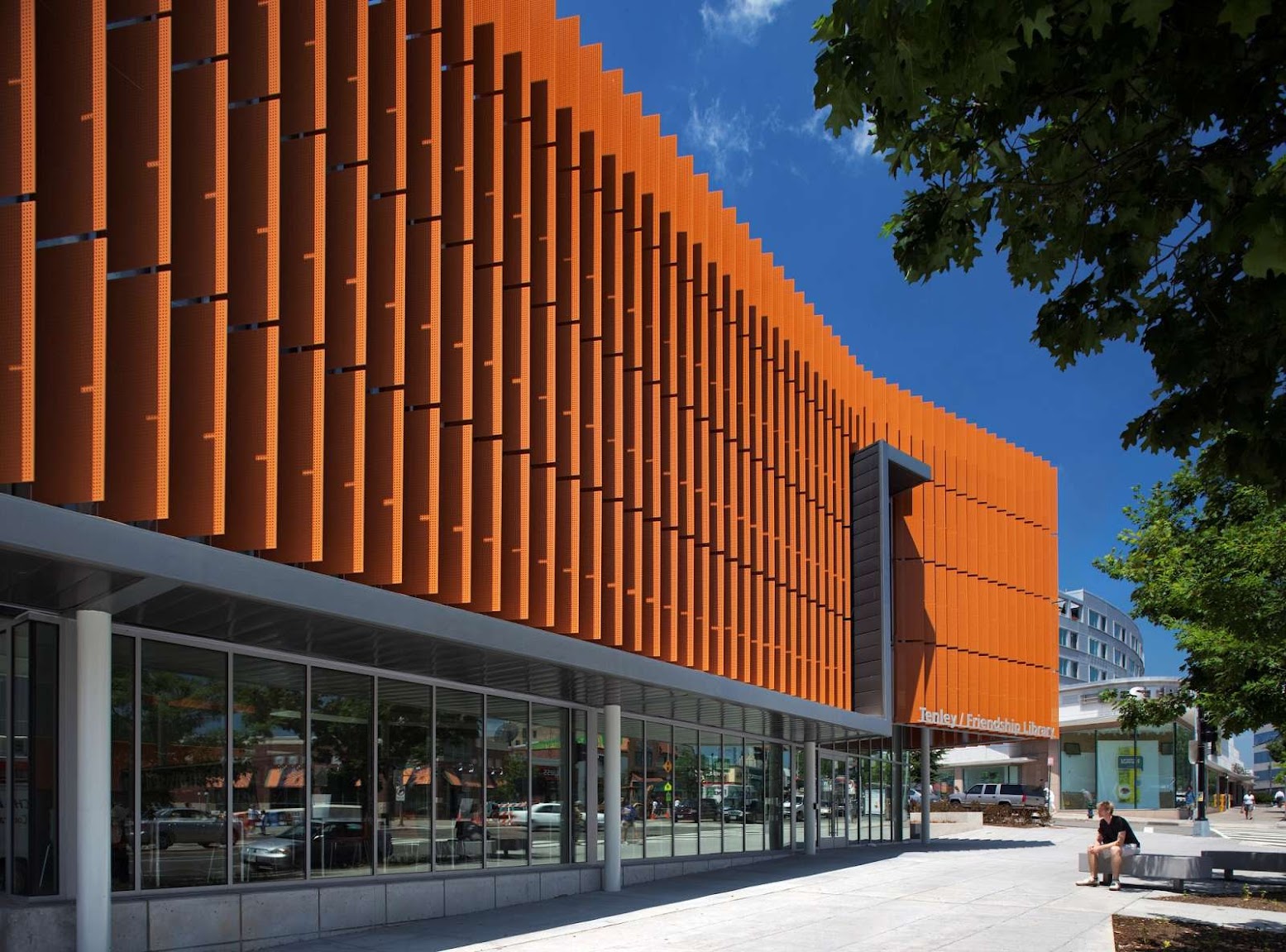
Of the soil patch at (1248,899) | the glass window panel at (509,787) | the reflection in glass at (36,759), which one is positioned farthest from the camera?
the glass window panel at (509,787)

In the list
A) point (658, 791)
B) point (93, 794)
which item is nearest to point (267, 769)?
point (93, 794)

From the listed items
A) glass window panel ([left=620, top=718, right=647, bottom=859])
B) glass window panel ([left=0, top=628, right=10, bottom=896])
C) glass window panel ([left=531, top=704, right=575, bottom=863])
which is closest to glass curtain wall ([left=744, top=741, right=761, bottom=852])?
glass window panel ([left=620, top=718, right=647, bottom=859])

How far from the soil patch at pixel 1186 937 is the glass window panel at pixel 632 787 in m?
9.39

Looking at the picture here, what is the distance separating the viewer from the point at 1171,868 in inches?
846

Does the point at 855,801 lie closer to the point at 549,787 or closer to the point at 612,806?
the point at 612,806

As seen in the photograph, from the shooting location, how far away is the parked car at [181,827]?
1394 centimetres

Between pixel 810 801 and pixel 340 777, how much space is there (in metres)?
19.0

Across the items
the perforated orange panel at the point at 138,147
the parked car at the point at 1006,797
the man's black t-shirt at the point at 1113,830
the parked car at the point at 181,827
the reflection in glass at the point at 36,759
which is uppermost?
the perforated orange panel at the point at 138,147

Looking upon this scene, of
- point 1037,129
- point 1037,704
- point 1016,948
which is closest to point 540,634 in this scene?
point 1016,948

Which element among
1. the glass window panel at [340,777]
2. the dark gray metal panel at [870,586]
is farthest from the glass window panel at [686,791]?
the glass window panel at [340,777]

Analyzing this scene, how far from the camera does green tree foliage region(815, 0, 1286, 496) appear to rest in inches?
264

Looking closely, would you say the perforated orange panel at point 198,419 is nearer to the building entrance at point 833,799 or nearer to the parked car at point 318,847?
the parked car at point 318,847

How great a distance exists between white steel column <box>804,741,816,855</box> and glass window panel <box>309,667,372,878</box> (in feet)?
58.4

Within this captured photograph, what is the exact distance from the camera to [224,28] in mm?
12523
